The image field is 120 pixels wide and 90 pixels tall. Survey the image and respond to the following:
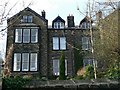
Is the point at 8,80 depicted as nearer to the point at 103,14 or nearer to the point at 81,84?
the point at 81,84

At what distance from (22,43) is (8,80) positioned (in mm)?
31537

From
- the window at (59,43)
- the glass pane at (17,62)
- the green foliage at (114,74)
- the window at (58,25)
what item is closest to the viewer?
the green foliage at (114,74)

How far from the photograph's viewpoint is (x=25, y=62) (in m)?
37.1

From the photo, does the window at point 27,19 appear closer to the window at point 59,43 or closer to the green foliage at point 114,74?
the window at point 59,43

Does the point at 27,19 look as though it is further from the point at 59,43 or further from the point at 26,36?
the point at 59,43

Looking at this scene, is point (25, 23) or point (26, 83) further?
point (25, 23)

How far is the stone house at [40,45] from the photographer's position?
122 feet

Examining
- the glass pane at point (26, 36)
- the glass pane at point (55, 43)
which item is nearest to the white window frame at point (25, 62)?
the glass pane at point (26, 36)

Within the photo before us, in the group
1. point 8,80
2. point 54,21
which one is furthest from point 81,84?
point 54,21

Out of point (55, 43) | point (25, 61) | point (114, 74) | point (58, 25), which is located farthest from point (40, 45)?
point (114, 74)

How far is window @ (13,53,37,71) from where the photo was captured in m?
36.9

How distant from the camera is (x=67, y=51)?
3878 centimetres

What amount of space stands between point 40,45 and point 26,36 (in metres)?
2.44

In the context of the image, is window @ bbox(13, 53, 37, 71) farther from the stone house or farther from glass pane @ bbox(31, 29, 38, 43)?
glass pane @ bbox(31, 29, 38, 43)
